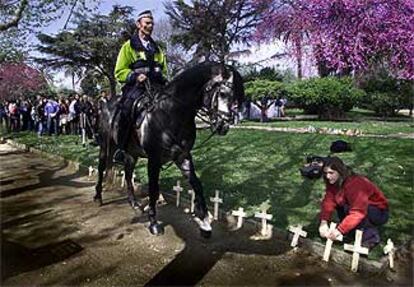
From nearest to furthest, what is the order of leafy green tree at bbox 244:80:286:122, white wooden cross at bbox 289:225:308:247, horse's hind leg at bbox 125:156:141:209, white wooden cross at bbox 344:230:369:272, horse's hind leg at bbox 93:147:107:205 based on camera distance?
white wooden cross at bbox 344:230:369:272 < white wooden cross at bbox 289:225:308:247 < horse's hind leg at bbox 125:156:141:209 < horse's hind leg at bbox 93:147:107:205 < leafy green tree at bbox 244:80:286:122

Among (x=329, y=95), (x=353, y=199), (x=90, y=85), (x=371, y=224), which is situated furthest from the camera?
(x=90, y=85)

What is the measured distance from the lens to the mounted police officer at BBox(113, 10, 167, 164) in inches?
267

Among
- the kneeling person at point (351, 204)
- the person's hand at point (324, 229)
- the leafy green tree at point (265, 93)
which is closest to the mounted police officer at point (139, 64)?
the kneeling person at point (351, 204)

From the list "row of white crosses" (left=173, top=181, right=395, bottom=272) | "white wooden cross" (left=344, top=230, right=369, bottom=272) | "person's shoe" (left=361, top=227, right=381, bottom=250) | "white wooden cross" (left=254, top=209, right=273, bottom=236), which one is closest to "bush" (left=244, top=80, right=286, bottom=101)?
"row of white crosses" (left=173, top=181, right=395, bottom=272)

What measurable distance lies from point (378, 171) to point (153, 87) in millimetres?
5519

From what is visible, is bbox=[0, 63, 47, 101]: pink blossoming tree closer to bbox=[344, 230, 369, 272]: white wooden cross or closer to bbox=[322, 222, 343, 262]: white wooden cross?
bbox=[322, 222, 343, 262]: white wooden cross

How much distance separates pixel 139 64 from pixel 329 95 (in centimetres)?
1774

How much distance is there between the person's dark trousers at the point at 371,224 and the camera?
545 centimetres

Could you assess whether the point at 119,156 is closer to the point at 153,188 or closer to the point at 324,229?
the point at 153,188

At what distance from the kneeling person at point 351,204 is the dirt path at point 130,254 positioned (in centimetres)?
50

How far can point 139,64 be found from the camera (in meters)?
6.87

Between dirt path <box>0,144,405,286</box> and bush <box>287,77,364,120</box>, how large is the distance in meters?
17.0

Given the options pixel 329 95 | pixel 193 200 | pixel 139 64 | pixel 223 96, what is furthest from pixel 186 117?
pixel 329 95

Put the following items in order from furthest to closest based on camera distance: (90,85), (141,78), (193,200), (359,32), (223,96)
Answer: (90,85) < (359,32) < (193,200) < (141,78) < (223,96)
